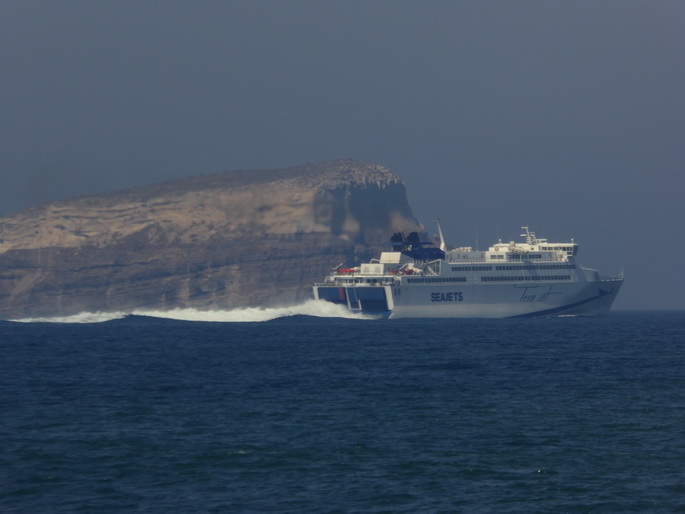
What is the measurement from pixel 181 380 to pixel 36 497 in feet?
88.1

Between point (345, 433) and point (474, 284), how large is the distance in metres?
94.2

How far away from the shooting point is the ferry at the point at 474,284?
128m

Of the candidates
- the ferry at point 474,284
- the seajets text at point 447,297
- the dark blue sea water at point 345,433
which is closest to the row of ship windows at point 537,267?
the ferry at point 474,284

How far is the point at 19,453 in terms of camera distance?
32.5m

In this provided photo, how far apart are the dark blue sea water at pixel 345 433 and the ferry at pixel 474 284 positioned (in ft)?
195

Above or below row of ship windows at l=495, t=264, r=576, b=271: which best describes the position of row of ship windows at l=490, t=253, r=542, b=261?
above

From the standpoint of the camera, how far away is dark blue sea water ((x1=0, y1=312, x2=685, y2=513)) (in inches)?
1067

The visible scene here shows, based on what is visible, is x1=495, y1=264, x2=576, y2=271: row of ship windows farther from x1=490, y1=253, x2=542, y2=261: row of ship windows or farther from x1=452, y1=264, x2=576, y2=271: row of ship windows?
x1=490, y1=253, x2=542, y2=261: row of ship windows

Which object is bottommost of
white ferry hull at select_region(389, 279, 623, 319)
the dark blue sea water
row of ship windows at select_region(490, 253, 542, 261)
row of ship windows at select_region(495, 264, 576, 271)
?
the dark blue sea water

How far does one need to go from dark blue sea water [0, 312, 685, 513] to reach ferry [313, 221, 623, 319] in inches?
2338

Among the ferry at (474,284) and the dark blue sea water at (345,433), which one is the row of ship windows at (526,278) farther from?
the dark blue sea water at (345,433)

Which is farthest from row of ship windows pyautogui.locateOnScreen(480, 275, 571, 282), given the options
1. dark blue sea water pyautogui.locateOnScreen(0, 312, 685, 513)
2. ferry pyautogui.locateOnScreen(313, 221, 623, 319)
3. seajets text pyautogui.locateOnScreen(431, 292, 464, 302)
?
dark blue sea water pyautogui.locateOnScreen(0, 312, 685, 513)

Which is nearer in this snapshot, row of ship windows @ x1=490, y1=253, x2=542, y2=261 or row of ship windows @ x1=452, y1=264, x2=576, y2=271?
row of ship windows @ x1=452, y1=264, x2=576, y2=271

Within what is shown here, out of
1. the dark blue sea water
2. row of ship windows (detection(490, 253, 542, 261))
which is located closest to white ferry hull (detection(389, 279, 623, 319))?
row of ship windows (detection(490, 253, 542, 261))
